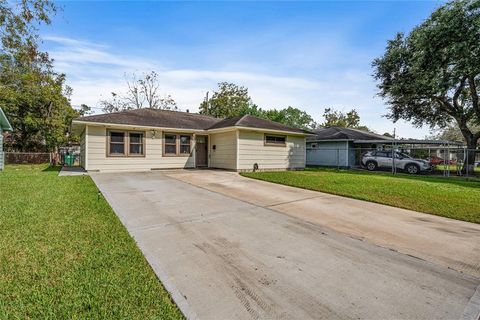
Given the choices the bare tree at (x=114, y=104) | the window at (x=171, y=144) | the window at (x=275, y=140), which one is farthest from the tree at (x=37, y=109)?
the window at (x=275, y=140)

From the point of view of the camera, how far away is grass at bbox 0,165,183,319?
1945mm

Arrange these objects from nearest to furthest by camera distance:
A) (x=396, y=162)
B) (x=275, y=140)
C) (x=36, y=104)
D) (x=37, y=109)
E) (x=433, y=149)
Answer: (x=433, y=149), (x=275, y=140), (x=396, y=162), (x=36, y=104), (x=37, y=109)

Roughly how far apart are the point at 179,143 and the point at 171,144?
0.49m

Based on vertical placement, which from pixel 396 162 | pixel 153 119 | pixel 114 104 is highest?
pixel 114 104

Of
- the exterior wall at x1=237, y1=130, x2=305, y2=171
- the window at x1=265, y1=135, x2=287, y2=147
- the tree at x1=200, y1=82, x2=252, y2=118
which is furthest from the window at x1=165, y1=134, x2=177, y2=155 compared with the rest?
A: the tree at x1=200, y1=82, x2=252, y2=118

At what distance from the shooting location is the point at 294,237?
12.4 feet

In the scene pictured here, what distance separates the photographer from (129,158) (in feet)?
42.4

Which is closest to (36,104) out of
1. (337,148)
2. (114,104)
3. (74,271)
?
(114,104)

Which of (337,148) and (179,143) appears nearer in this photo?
(179,143)

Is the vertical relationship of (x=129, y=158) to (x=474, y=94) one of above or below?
below

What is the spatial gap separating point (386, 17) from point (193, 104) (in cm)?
2789

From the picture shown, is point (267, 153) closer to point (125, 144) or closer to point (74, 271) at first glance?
point (125, 144)

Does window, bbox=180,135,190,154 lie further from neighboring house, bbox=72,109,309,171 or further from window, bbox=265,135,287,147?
window, bbox=265,135,287,147

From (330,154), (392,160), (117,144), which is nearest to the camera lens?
(117,144)
